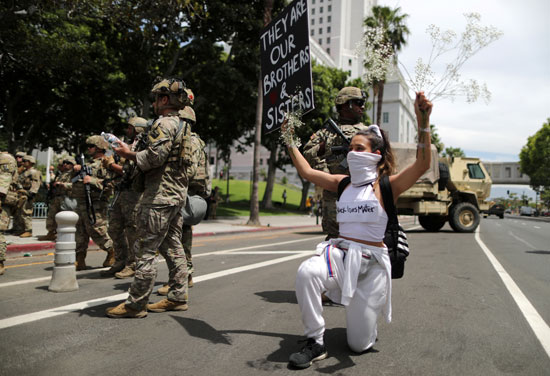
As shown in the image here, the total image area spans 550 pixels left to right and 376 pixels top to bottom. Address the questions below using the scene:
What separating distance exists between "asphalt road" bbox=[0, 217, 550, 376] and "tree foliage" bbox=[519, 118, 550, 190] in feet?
226

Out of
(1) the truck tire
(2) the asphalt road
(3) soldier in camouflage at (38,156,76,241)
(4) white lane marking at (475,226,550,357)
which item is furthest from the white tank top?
(1) the truck tire

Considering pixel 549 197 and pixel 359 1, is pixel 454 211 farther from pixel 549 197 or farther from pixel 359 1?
Answer: pixel 359 1

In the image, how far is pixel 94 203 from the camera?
277 inches

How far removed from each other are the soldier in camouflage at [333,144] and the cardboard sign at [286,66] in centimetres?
64

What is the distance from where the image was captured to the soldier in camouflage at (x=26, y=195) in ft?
36.9

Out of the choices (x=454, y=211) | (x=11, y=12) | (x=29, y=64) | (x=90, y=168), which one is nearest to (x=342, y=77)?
(x=454, y=211)

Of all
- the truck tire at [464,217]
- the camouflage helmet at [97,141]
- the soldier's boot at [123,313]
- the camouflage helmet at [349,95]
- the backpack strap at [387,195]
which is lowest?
the soldier's boot at [123,313]

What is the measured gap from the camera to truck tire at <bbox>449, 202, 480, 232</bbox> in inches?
694

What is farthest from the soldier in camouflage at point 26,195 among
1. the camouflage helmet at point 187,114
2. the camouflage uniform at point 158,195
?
the camouflage uniform at point 158,195

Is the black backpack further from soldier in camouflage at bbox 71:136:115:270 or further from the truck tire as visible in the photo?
the truck tire

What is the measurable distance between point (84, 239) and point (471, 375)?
5794mm

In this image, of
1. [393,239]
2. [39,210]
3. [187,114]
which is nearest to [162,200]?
[187,114]

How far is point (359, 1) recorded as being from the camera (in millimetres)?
106750

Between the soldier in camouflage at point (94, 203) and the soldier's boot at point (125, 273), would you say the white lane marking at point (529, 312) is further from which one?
the soldier in camouflage at point (94, 203)
